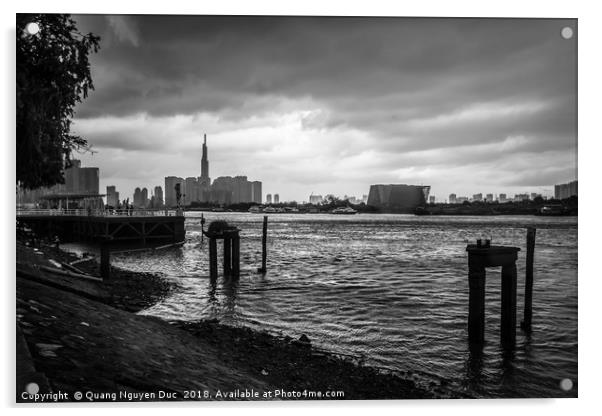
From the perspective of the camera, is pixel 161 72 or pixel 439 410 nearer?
pixel 439 410

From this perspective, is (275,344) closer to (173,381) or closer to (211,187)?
(173,381)

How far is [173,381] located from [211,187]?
4.20 metres

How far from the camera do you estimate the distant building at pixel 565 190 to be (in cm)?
543

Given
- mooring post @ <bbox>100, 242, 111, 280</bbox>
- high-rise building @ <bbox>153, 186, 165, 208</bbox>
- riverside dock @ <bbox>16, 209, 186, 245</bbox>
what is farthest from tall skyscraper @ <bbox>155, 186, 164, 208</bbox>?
riverside dock @ <bbox>16, 209, 186, 245</bbox>

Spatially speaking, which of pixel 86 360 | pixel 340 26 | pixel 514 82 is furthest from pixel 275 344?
pixel 514 82

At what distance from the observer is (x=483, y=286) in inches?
256

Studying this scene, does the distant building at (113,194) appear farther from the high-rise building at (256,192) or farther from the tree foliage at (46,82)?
the high-rise building at (256,192)

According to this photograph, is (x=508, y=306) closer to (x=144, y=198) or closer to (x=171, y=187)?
(x=171, y=187)

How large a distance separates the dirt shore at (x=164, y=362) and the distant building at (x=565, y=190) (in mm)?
3092

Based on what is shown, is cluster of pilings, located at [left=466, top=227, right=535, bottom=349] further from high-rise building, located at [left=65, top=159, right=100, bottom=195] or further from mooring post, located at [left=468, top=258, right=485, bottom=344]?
high-rise building, located at [left=65, top=159, right=100, bottom=195]

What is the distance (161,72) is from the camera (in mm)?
5855

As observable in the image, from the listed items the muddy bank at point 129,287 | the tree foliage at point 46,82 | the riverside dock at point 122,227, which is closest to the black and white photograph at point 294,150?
the tree foliage at point 46,82

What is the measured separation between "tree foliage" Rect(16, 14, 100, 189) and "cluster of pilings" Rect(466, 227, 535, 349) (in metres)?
5.82

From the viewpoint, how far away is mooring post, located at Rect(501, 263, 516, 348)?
259 inches
